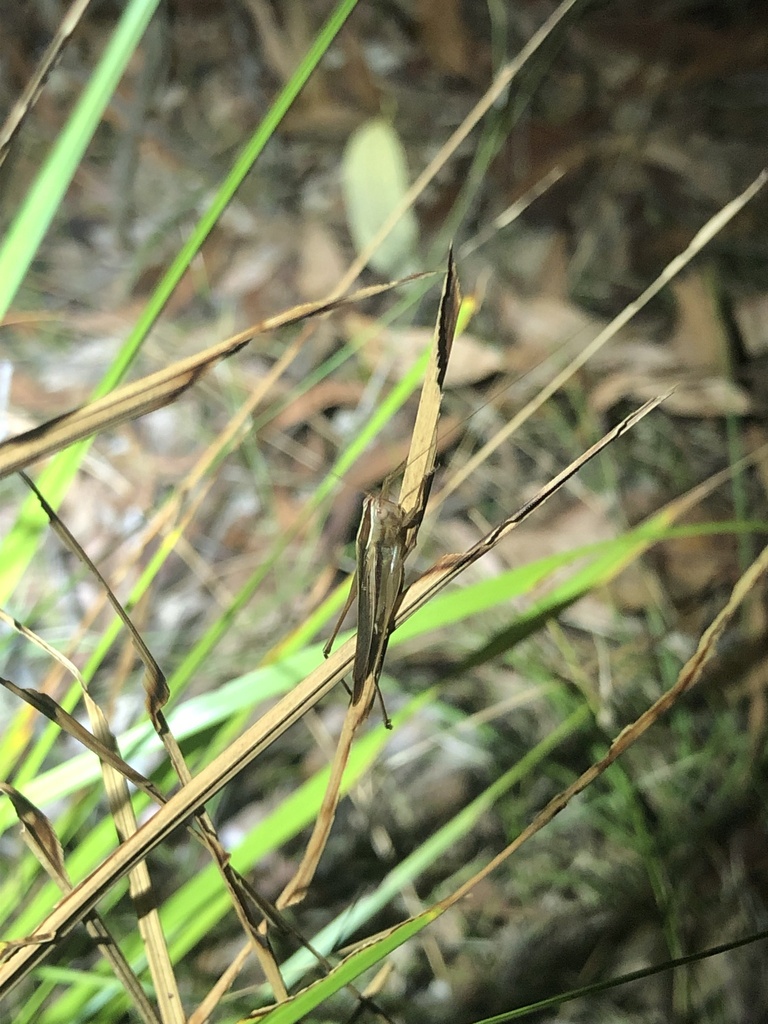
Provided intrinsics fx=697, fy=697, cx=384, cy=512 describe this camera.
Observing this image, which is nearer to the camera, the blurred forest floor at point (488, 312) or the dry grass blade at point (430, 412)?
the dry grass blade at point (430, 412)

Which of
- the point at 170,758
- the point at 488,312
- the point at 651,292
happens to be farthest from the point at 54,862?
the point at 488,312

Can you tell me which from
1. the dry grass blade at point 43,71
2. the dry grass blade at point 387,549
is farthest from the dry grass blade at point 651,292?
the dry grass blade at point 43,71

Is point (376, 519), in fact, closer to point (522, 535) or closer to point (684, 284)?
point (522, 535)

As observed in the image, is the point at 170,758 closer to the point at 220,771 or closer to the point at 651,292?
the point at 220,771

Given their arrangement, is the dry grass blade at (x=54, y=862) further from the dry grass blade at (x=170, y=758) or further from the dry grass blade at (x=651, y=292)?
the dry grass blade at (x=651, y=292)

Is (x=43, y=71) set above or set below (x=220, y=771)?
above

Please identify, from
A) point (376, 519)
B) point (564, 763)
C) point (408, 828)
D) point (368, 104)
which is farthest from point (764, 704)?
point (368, 104)
